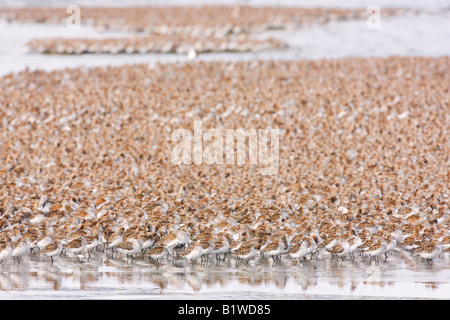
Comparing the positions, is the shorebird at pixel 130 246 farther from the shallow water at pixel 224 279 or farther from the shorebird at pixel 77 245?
the shorebird at pixel 77 245

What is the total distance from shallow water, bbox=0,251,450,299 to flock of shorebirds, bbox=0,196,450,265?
0.59 feet

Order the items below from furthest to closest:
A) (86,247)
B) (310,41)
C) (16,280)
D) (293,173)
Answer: (310,41) → (293,173) → (86,247) → (16,280)

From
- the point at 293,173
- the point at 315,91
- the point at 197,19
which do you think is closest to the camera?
the point at 293,173

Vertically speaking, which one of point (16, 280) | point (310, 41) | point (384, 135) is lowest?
point (16, 280)

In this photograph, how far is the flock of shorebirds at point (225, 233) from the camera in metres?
9.14

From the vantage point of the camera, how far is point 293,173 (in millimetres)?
12266

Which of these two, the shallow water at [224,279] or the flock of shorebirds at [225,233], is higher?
the flock of shorebirds at [225,233]

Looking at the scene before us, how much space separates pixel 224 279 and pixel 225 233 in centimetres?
105

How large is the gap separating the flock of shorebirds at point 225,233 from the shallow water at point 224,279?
0.59ft

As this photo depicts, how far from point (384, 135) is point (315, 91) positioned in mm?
2957

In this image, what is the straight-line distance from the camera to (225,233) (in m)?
9.44

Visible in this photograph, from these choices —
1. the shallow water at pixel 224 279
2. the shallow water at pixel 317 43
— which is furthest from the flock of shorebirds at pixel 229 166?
the shallow water at pixel 317 43

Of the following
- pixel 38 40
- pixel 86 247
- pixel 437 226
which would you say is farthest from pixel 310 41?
pixel 86 247

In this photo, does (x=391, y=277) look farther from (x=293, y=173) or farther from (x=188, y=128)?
(x=188, y=128)
